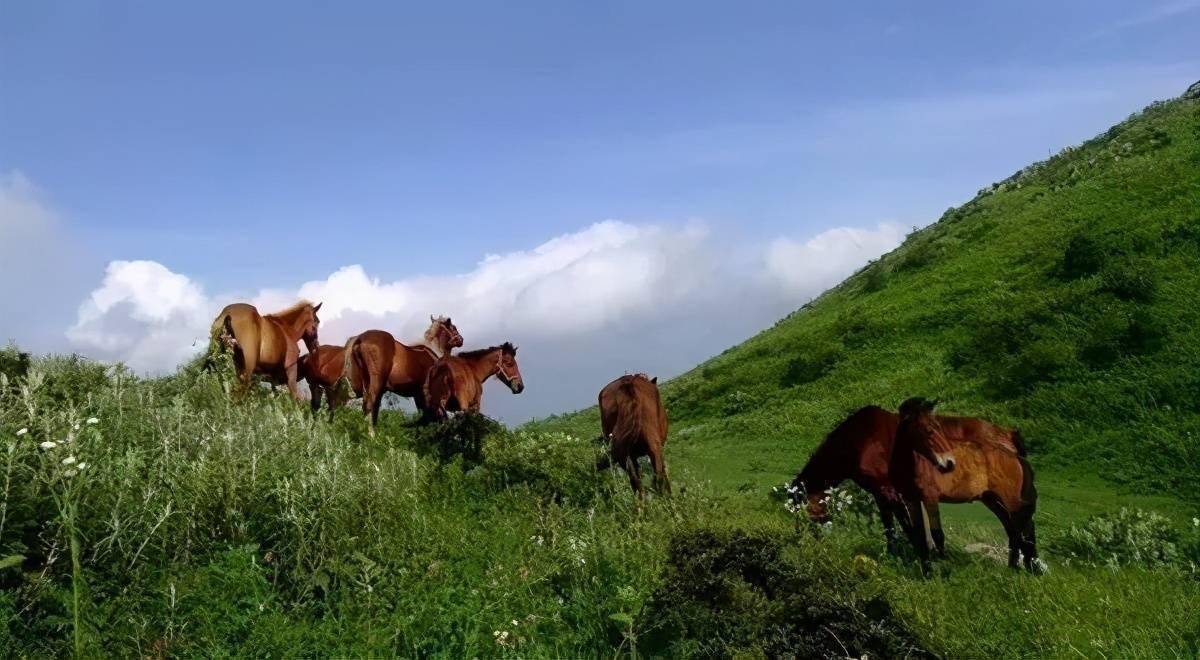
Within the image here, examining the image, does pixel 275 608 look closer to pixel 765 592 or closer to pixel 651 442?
pixel 765 592

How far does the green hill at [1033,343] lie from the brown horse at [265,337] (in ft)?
25.7

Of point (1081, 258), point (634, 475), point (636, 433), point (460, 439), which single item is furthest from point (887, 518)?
point (1081, 258)

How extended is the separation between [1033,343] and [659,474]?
13854 mm

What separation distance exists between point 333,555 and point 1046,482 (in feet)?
44.1

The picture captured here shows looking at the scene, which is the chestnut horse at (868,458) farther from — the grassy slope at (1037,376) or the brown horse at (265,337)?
the brown horse at (265,337)

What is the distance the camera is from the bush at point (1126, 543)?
9.54 meters

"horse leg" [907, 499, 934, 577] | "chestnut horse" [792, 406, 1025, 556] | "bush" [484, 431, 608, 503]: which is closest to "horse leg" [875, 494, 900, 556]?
"chestnut horse" [792, 406, 1025, 556]

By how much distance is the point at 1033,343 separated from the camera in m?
21.1

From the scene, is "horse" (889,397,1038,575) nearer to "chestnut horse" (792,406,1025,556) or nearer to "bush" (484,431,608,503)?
"chestnut horse" (792,406,1025,556)

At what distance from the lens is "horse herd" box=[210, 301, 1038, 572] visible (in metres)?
9.01

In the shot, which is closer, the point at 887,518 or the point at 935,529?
the point at 935,529

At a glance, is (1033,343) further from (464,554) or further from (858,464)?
(464,554)

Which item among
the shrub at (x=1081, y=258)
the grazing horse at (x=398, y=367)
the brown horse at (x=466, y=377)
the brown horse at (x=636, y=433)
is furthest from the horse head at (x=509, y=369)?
the shrub at (x=1081, y=258)

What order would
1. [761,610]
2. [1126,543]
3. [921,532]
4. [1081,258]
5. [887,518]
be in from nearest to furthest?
[761,610], [921,532], [887,518], [1126,543], [1081,258]
